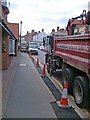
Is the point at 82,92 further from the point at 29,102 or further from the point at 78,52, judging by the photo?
the point at 29,102

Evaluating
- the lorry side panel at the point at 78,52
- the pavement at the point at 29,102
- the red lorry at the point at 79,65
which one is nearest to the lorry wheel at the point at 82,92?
the red lorry at the point at 79,65

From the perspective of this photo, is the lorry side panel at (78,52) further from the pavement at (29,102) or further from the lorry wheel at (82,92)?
the pavement at (29,102)

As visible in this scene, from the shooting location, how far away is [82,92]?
8.54 m

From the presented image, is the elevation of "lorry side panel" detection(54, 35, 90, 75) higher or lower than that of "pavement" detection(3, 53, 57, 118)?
higher

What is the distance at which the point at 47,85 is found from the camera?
519 inches

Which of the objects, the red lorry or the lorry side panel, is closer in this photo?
the lorry side panel

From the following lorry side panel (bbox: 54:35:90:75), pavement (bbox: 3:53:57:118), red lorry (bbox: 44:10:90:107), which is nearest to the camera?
pavement (bbox: 3:53:57:118)

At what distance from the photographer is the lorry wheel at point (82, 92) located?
8.36 m

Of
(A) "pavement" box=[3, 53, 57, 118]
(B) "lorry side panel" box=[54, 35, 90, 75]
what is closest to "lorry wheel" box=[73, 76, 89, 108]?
(B) "lorry side panel" box=[54, 35, 90, 75]

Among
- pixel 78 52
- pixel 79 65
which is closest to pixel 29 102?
pixel 79 65

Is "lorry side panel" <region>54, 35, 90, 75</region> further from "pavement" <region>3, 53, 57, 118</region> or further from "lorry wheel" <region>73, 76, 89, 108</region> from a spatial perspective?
"pavement" <region>3, 53, 57, 118</region>

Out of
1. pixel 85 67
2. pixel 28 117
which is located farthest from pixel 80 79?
pixel 28 117

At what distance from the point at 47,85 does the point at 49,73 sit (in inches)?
185

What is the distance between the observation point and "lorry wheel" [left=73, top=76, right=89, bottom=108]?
8.36 metres
